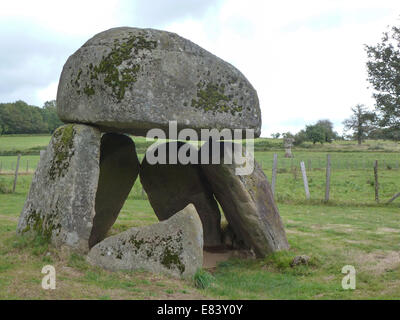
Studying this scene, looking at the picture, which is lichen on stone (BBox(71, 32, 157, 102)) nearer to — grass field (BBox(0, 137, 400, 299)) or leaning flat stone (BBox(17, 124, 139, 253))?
leaning flat stone (BBox(17, 124, 139, 253))

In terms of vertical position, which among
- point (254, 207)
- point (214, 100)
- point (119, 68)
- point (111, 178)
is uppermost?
point (119, 68)

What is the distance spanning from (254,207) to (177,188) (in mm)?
3046

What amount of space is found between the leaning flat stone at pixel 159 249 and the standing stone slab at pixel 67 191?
59 centimetres

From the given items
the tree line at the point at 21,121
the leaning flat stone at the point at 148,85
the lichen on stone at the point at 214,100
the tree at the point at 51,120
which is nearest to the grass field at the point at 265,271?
the leaning flat stone at the point at 148,85

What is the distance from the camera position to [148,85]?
25.0 ft

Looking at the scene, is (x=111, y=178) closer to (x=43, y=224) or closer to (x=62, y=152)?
(x=62, y=152)

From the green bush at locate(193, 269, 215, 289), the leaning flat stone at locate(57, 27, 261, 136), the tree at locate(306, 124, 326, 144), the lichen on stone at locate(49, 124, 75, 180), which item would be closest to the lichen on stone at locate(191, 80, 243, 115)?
the leaning flat stone at locate(57, 27, 261, 136)

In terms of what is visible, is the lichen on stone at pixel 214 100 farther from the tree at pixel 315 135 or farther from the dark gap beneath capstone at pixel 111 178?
the tree at pixel 315 135

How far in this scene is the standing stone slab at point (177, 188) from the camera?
11.1m

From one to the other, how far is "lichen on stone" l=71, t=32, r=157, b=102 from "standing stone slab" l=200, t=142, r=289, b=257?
2.73 meters

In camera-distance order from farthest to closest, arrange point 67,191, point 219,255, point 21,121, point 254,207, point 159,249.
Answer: point 21,121, point 219,255, point 254,207, point 67,191, point 159,249

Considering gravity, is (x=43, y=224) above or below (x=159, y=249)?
above

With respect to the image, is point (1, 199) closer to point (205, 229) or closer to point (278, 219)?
point (205, 229)

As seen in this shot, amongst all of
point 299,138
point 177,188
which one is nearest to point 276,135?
point 299,138
